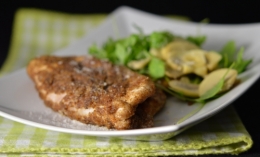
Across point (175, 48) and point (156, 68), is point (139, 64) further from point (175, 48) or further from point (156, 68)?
point (175, 48)

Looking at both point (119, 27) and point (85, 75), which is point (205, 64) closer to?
point (85, 75)

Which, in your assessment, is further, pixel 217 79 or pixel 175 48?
pixel 175 48

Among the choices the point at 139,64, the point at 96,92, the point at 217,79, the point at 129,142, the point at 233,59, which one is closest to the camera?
the point at 129,142

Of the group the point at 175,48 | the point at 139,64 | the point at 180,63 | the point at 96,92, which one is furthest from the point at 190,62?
the point at 96,92

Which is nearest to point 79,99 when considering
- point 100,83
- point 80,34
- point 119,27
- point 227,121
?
point 100,83

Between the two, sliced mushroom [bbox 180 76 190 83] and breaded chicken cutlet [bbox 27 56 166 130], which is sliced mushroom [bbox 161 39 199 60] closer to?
sliced mushroom [bbox 180 76 190 83]

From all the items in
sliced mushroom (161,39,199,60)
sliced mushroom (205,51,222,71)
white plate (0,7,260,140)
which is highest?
sliced mushroom (205,51,222,71)

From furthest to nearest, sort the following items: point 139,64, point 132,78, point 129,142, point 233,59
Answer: point 233,59 → point 139,64 → point 132,78 → point 129,142

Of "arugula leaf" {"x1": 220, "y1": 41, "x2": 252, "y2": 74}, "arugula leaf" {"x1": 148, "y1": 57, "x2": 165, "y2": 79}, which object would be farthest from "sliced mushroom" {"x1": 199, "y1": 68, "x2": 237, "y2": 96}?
"arugula leaf" {"x1": 148, "y1": 57, "x2": 165, "y2": 79}
